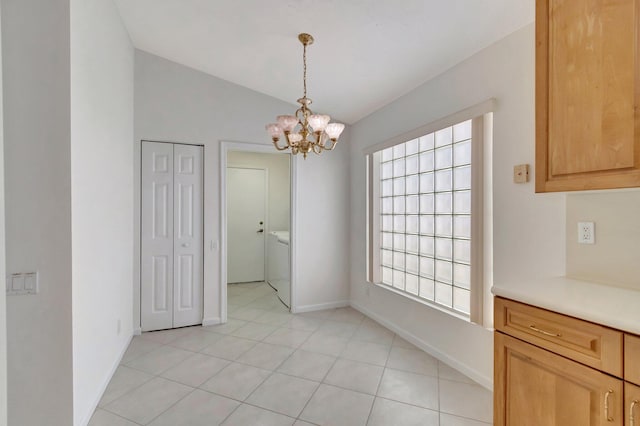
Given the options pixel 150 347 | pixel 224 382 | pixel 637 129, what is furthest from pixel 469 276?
pixel 150 347

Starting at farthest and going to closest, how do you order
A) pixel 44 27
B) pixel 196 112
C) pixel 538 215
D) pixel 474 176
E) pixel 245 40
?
1. pixel 196 112
2. pixel 245 40
3. pixel 474 176
4. pixel 538 215
5. pixel 44 27

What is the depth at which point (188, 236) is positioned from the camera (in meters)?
A: 3.50

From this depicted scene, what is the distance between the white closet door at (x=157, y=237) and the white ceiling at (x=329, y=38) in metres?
1.14

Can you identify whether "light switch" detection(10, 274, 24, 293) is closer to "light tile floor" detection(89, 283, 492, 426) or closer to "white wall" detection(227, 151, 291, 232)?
"light tile floor" detection(89, 283, 492, 426)

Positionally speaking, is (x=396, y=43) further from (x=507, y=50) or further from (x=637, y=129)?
(x=637, y=129)

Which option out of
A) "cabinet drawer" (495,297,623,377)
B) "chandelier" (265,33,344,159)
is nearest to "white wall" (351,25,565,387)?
"cabinet drawer" (495,297,623,377)

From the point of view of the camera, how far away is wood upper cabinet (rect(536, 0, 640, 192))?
1206 millimetres

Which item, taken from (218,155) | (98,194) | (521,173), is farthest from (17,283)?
(521,173)

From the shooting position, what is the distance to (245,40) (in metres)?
2.74

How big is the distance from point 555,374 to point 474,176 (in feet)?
4.74

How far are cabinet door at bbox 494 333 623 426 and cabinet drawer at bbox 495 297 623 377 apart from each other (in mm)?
32

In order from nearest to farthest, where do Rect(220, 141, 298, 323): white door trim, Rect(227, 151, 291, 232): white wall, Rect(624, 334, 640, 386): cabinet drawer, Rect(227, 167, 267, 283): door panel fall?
Rect(624, 334, 640, 386): cabinet drawer
Rect(220, 141, 298, 323): white door trim
Rect(227, 167, 267, 283): door panel
Rect(227, 151, 291, 232): white wall

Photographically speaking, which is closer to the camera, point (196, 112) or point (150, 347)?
point (150, 347)

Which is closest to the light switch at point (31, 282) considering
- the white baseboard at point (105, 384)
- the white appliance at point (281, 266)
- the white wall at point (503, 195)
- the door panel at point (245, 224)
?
the white baseboard at point (105, 384)
